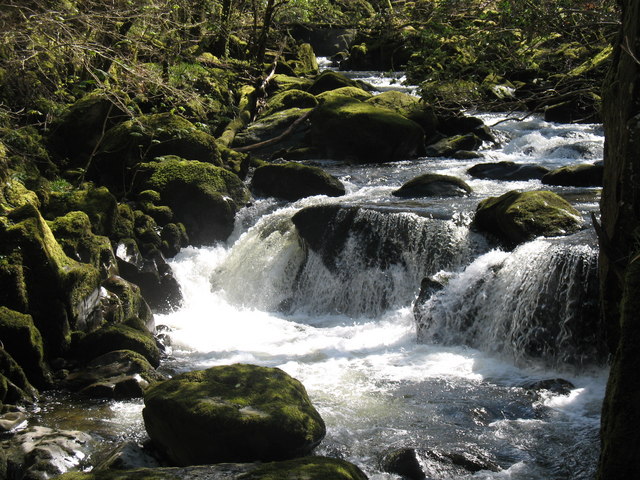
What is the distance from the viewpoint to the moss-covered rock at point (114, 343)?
8.05m

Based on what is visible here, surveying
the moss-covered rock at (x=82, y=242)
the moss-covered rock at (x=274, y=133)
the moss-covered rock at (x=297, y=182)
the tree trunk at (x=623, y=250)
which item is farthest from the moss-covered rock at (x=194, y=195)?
the tree trunk at (x=623, y=250)

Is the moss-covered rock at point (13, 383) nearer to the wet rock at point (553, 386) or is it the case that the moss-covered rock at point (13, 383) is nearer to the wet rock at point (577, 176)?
the wet rock at point (553, 386)

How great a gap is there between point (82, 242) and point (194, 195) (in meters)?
3.64

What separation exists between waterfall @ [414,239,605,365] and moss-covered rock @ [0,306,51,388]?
4791mm

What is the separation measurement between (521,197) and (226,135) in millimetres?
8504

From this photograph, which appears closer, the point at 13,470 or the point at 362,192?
the point at 13,470

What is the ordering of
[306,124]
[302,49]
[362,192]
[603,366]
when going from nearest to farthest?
1. [603,366]
2. [362,192]
3. [306,124]
4. [302,49]

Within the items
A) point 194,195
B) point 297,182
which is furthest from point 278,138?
point 194,195

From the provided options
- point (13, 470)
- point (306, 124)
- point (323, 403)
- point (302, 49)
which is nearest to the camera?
point (13, 470)

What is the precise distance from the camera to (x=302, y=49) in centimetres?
2552

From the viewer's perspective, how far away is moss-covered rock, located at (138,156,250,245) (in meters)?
12.9

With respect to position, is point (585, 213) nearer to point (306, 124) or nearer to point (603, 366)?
point (603, 366)

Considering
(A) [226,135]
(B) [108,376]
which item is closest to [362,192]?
(A) [226,135]

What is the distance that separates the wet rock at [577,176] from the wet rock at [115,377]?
8.80 meters
